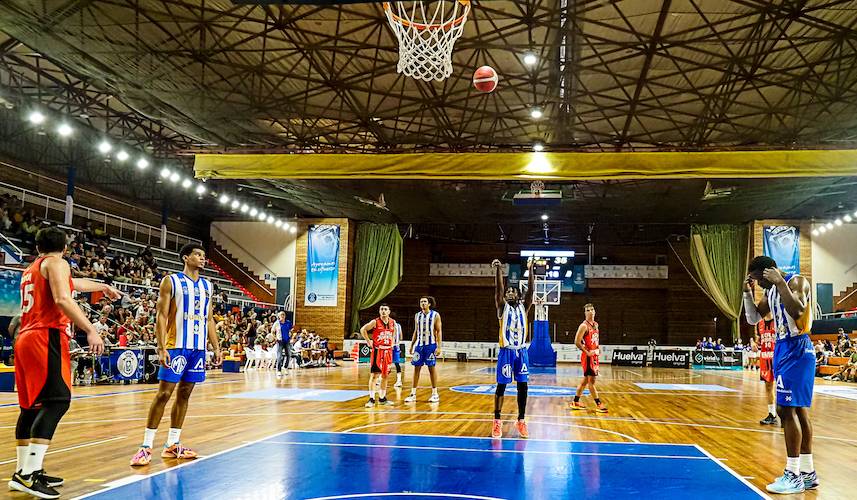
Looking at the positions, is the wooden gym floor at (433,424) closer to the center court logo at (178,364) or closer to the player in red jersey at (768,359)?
the player in red jersey at (768,359)

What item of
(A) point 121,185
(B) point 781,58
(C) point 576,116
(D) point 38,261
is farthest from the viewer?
(A) point 121,185

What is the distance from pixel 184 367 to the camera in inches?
235

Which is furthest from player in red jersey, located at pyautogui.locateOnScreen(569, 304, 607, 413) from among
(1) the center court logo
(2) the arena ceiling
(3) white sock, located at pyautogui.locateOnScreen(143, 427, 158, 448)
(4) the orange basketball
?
(3) white sock, located at pyautogui.locateOnScreen(143, 427, 158, 448)

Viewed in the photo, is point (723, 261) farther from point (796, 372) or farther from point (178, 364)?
point (178, 364)

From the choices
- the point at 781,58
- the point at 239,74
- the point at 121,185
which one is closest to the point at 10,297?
the point at 239,74

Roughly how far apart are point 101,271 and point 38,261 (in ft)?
62.7

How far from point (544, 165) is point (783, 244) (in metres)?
20.0

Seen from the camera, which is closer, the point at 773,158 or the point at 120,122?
the point at 773,158

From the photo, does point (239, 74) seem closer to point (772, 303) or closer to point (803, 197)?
point (772, 303)

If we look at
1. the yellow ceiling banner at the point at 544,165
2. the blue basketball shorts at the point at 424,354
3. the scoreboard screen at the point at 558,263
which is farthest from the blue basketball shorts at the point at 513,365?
the scoreboard screen at the point at 558,263

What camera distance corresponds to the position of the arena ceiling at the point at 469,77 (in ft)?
45.0

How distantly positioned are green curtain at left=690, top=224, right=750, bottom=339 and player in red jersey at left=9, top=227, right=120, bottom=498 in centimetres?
2969

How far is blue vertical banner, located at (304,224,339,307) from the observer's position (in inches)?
1212

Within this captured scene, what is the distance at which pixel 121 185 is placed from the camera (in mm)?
29906
